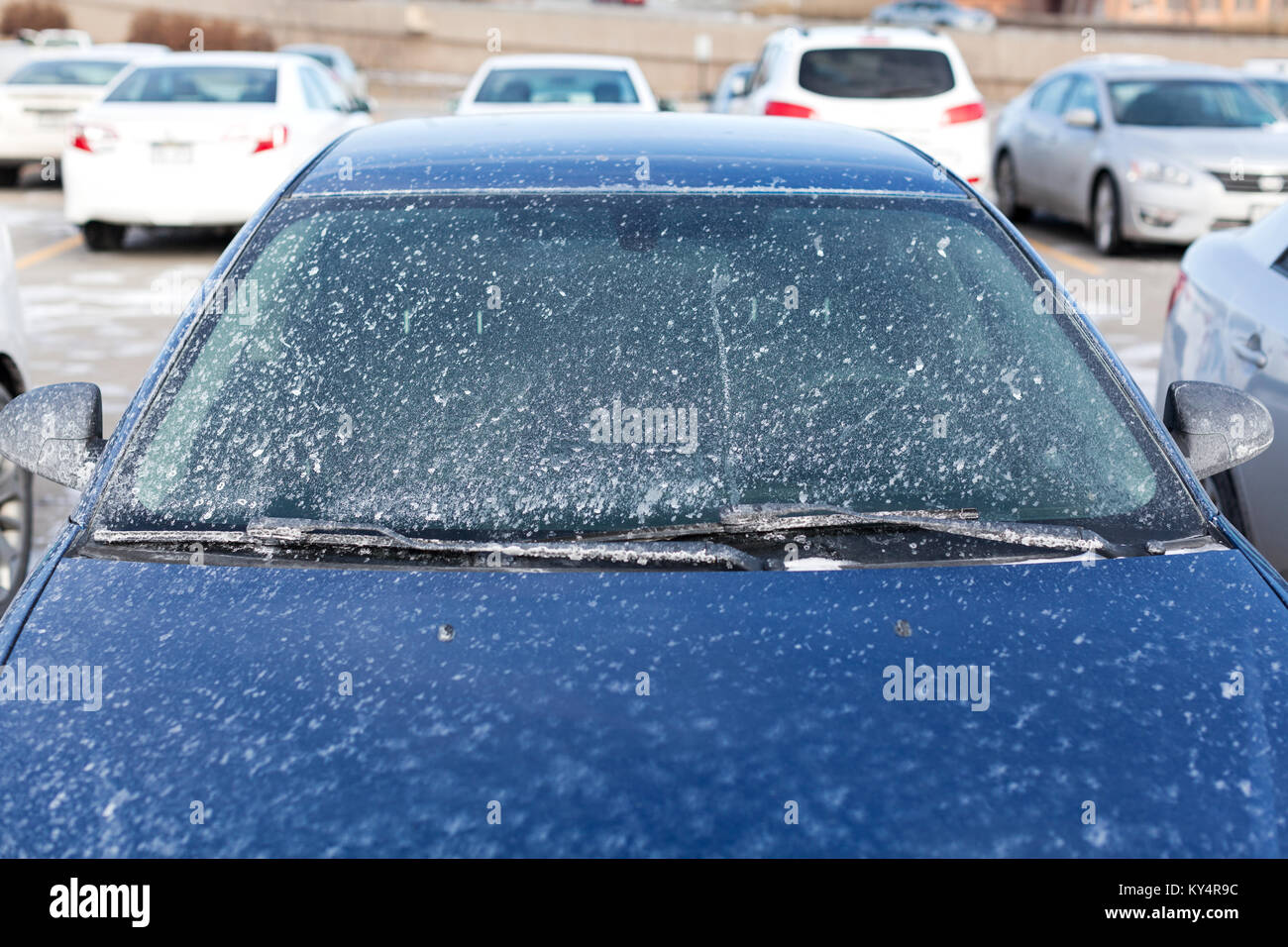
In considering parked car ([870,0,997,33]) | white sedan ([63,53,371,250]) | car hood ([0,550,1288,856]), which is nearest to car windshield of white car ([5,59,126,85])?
white sedan ([63,53,371,250])

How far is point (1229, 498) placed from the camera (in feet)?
15.2

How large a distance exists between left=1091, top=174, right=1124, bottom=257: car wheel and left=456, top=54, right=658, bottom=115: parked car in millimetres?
3810

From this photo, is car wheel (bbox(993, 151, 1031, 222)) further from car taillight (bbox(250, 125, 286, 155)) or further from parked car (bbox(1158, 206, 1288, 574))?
parked car (bbox(1158, 206, 1288, 574))

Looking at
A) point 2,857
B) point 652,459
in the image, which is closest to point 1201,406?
point 652,459

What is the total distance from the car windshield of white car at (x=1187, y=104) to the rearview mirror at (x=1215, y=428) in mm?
10736

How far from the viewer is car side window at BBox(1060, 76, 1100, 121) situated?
13344mm

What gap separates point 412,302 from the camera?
2744 millimetres

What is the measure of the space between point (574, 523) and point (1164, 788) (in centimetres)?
98

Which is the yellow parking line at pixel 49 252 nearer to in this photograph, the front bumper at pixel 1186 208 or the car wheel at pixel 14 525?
the car wheel at pixel 14 525

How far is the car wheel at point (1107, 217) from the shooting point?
493 inches

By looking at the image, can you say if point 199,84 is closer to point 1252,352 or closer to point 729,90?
point 729,90
